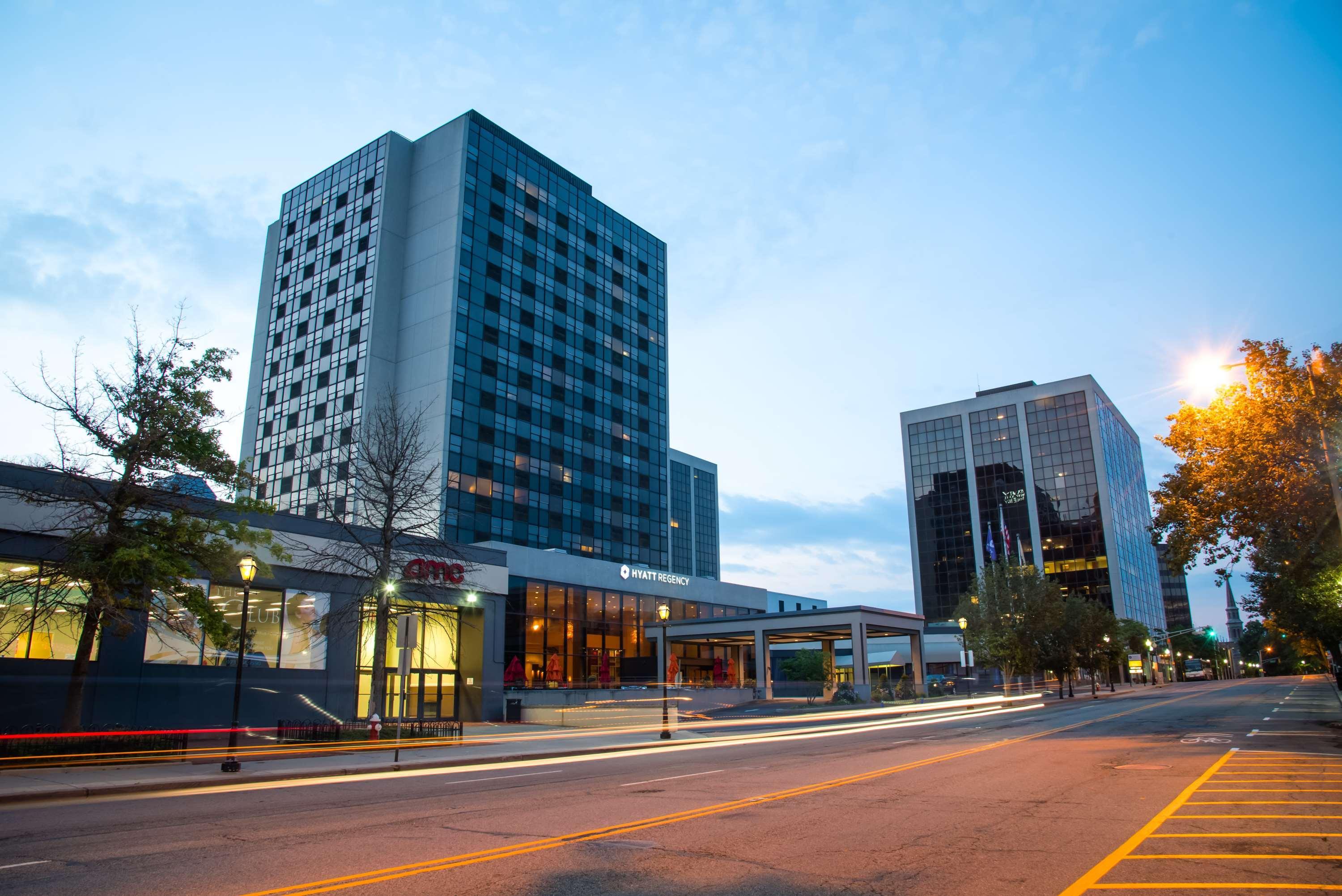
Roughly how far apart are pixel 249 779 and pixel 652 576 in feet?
142

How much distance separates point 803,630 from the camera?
202ft

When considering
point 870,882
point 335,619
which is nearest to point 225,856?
point 870,882

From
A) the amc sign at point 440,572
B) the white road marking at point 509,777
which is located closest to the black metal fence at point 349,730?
the amc sign at point 440,572

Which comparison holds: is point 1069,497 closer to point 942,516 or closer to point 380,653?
point 942,516

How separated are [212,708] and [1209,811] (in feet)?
95.1

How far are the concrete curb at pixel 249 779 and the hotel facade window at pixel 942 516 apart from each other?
109 metres

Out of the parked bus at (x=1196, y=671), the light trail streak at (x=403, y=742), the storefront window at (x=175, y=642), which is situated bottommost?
the parked bus at (x=1196, y=671)

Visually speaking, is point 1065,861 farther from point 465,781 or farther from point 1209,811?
point 465,781

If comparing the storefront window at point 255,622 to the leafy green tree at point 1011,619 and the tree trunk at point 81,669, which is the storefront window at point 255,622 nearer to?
the tree trunk at point 81,669

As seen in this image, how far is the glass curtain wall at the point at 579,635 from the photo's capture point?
49906 millimetres

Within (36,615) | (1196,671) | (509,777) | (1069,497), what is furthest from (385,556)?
(1196,671)

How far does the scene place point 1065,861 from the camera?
326 inches

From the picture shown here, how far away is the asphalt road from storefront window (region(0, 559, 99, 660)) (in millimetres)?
9349

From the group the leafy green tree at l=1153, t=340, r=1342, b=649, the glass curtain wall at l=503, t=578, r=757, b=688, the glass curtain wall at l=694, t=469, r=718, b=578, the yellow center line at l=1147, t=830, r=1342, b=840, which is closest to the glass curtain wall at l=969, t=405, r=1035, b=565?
the glass curtain wall at l=694, t=469, r=718, b=578
